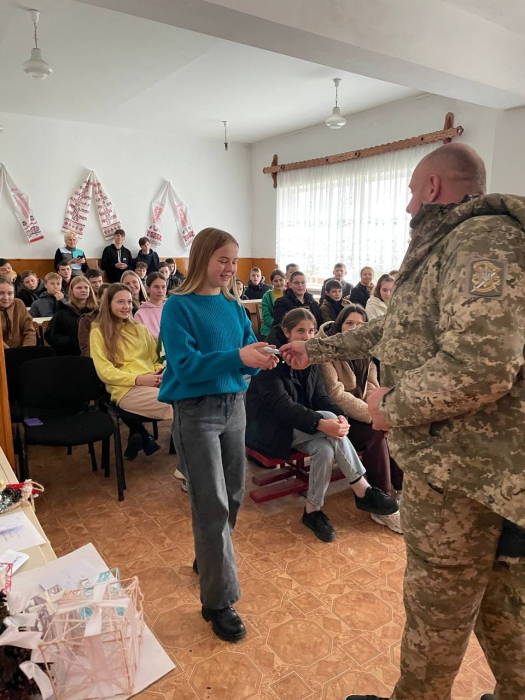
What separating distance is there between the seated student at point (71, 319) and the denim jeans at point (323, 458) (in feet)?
6.89

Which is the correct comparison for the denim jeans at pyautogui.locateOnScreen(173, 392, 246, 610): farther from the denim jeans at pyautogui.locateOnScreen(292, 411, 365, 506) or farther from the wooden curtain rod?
the wooden curtain rod

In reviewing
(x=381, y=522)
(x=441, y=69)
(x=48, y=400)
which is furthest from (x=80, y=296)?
(x=441, y=69)

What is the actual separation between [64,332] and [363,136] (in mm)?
5429

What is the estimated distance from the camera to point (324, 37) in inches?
116

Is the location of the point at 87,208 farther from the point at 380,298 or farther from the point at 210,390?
the point at 210,390

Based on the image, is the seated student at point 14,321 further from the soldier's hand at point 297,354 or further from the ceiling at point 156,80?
the soldier's hand at point 297,354

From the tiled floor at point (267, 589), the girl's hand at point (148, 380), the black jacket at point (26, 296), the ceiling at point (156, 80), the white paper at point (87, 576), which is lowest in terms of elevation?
the tiled floor at point (267, 589)

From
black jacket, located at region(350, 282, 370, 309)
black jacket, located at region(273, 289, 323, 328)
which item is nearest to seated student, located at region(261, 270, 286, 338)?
black jacket, located at region(273, 289, 323, 328)

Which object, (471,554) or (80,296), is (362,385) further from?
(80,296)

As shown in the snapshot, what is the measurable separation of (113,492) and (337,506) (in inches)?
52.8

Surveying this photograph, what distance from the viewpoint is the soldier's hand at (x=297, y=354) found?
1806 millimetres

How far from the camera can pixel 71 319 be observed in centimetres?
394

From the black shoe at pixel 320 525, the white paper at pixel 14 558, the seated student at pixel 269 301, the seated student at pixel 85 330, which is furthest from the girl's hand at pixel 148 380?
the seated student at pixel 269 301

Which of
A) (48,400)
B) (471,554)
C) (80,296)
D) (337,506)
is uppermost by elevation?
(80,296)
